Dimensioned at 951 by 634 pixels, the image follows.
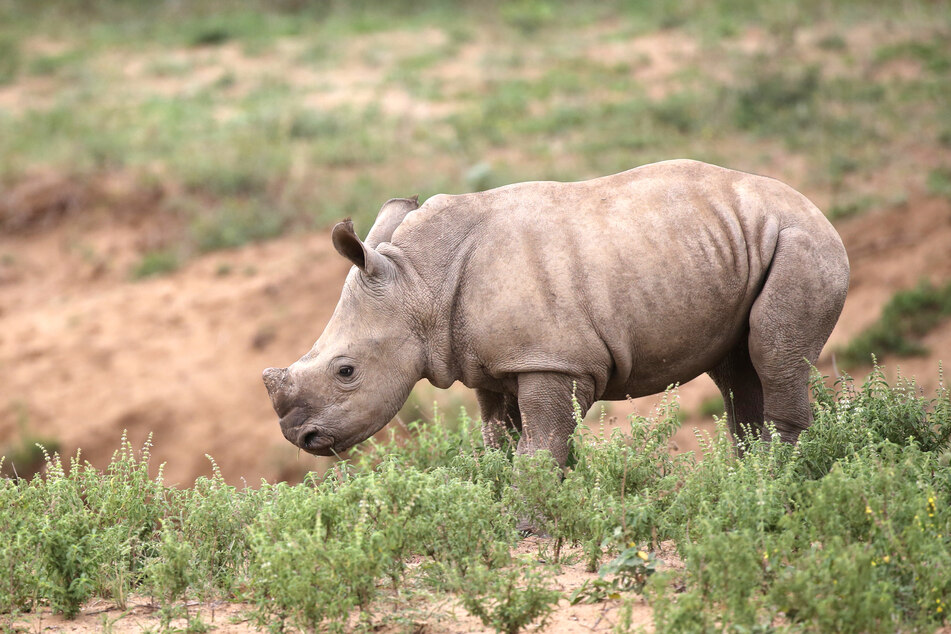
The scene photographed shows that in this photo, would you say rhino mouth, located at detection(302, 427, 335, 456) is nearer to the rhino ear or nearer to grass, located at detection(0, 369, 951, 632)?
grass, located at detection(0, 369, 951, 632)

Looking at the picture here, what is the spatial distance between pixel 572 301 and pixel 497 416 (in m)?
1.12

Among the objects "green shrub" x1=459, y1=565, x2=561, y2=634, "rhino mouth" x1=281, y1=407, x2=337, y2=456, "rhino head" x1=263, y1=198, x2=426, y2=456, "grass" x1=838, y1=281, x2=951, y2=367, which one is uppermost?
"rhino head" x1=263, y1=198, x2=426, y2=456

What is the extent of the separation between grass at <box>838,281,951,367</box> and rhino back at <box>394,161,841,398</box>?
21.3 ft

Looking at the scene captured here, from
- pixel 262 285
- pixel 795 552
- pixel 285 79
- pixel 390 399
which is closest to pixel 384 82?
pixel 285 79

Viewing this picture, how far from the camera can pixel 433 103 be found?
1708 cm

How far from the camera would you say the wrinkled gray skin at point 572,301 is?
5488 millimetres

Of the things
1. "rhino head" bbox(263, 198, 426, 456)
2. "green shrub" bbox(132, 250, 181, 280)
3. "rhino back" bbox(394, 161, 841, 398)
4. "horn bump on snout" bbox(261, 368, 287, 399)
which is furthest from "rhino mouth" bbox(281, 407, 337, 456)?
"green shrub" bbox(132, 250, 181, 280)

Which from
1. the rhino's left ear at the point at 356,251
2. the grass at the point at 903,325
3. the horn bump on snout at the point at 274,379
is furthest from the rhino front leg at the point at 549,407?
the grass at the point at 903,325

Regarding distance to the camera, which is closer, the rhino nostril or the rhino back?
the rhino back

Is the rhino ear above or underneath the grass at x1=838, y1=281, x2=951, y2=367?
above

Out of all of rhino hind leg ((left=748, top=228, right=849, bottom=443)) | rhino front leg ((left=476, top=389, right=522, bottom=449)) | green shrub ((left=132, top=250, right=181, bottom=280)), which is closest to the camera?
rhino hind leg ((left=748, top=228, right=849, bottom=443))

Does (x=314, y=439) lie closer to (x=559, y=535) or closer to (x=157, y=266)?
(x=559, y=535)

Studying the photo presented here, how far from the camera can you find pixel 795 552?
15.2ft

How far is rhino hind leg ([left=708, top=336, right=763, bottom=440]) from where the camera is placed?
6254 mm
